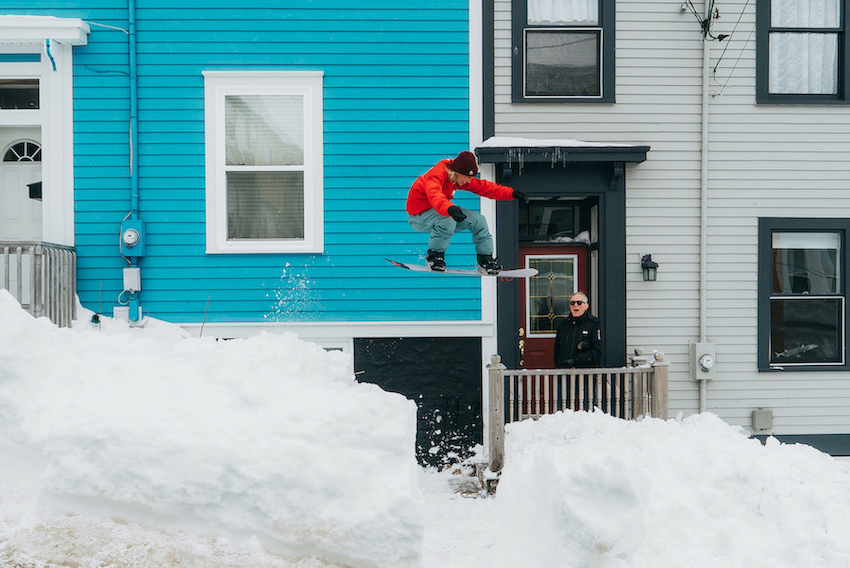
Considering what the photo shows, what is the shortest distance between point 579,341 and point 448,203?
90.1 inches

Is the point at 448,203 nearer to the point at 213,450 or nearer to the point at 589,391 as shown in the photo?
the point at 589,391

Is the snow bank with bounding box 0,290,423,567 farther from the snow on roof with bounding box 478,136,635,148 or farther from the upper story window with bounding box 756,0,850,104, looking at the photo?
the upper story window with bounding box 756,0,850,104

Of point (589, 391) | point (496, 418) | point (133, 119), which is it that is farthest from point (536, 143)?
point (133, 119)

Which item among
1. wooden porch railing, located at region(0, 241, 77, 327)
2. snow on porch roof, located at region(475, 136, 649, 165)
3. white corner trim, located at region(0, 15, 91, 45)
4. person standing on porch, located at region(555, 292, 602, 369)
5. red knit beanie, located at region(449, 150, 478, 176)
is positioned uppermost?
white corner trim, located at region(0, 15, 91, 45)

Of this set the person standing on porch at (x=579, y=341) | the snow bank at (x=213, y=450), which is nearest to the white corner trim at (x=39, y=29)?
the snow bank at (x=213, y=450)

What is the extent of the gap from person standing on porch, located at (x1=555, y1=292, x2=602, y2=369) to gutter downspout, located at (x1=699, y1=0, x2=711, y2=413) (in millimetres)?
1384

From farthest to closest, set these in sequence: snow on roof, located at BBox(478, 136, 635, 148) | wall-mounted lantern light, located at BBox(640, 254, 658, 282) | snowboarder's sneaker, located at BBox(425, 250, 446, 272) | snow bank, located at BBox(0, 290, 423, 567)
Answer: wall-mounted lantern light, located at BBox(640, 254, 658, 282)
snow on roof, located at BBox(478, 136, 635, 148)
snowboarder's sneaker, located at BBox(425, 250, 446, 272)
snow bank, located at BBox(0, 290, 423, 567)

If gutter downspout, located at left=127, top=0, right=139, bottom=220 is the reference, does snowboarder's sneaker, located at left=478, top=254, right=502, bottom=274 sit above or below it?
below

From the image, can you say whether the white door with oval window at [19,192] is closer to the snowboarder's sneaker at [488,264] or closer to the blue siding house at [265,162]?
the blue siding house at [265,162]

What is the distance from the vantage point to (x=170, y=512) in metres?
3.28

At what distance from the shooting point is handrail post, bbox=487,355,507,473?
550 cm

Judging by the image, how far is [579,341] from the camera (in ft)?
19.5

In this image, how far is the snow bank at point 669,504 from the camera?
374cm

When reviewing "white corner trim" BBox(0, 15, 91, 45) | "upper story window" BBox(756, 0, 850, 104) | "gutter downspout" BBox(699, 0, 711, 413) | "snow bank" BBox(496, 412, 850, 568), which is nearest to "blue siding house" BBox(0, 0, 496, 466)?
"white corner trim" BBox(0, 15, 91, 45)
